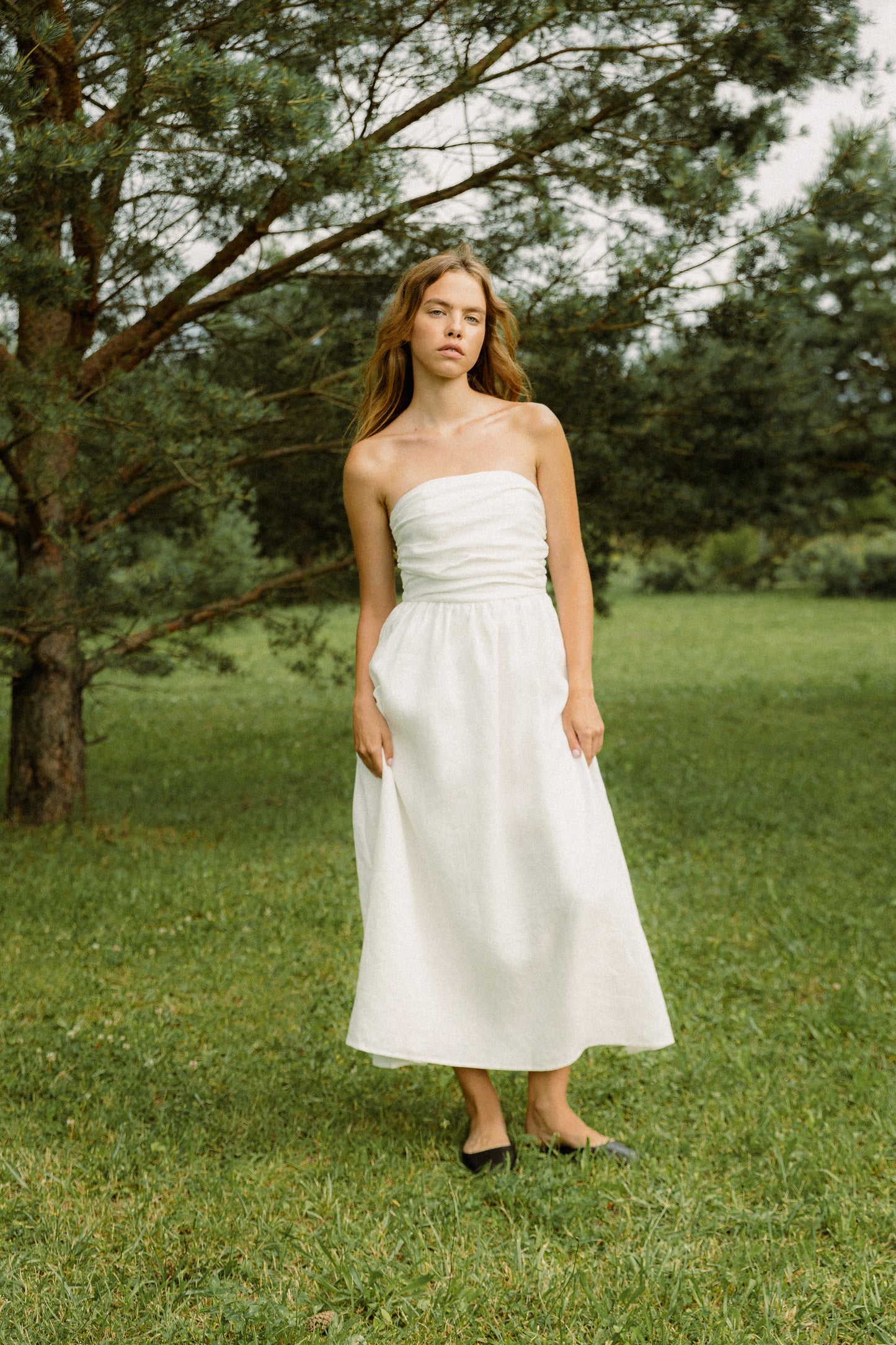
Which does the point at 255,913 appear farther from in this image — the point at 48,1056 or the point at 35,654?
the point at 35,654

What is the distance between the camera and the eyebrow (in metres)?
2.62

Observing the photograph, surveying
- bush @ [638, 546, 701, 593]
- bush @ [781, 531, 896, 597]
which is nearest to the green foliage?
bush @ [781, 531, 896, 597]

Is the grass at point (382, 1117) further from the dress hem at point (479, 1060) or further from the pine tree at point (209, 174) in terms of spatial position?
the pine tree at point (209, 174)

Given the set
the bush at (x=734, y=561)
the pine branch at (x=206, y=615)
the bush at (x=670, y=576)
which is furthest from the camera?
the bush at (x=734, y=561)

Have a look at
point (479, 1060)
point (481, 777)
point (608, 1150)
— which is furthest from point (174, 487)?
point (608, 1150)

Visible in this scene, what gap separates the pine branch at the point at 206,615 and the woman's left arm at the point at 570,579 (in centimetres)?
339

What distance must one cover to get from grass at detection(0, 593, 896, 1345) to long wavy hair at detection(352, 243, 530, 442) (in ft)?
6.08

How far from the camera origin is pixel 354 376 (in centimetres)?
510

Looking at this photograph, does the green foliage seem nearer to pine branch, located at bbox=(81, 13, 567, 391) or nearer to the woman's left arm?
pine branch, located at bbox=(81, 13, 567, 391)

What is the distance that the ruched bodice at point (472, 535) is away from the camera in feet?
8.36

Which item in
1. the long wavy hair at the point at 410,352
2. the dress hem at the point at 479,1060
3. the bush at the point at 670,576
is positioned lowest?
the dress hem at the point at 479,1060

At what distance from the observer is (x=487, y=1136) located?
269cm

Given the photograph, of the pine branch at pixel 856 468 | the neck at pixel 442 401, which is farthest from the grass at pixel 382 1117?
the pine branch at pixel 856 468

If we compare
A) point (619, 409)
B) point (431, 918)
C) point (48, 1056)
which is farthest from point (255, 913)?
point (619, 409)
